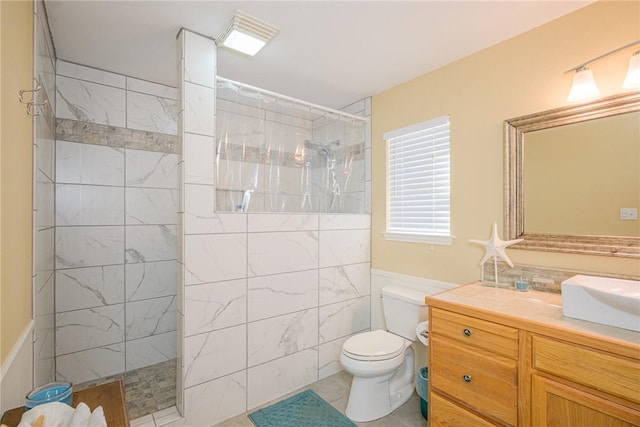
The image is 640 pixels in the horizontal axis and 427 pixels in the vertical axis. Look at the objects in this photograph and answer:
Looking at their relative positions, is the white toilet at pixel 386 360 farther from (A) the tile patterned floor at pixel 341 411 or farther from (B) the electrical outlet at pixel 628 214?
(B) the electrical outlet at pixel 628 214

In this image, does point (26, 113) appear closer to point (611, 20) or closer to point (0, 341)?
point (0, 341)

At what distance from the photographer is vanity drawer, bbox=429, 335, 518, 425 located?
1382 mm

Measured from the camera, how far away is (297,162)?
249cm

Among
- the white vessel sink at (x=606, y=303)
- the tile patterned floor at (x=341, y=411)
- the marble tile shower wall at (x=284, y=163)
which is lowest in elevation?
the tile patterned floor at (x=341, y=411)

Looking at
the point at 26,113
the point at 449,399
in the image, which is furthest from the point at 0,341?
the point at 449,399

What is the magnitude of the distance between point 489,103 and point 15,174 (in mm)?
2448

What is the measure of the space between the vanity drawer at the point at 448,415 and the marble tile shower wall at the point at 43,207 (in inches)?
78.0

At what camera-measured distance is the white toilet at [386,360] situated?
1.94 metres

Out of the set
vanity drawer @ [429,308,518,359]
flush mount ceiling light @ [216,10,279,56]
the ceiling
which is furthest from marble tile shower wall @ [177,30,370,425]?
vanity drawer @ [429,308,518,359]

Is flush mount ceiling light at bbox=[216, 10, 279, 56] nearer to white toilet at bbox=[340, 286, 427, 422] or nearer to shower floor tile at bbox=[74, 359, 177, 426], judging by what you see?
white toilet at bbox=[340, 286, 427, 422]

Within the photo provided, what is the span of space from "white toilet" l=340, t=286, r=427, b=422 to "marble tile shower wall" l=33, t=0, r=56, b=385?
1.68 m

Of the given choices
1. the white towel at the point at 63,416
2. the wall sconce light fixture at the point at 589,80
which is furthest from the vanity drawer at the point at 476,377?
the white towel at the point at 63,416

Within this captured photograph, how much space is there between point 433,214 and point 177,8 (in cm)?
208

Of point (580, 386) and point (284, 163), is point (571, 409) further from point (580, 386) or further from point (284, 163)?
point (284, 163)
